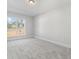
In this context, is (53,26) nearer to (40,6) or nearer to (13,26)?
(40,6)

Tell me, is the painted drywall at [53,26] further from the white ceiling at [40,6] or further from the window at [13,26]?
the window at [13,26]

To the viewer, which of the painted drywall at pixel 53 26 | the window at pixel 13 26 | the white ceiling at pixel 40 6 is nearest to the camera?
the window at pixel 13 26

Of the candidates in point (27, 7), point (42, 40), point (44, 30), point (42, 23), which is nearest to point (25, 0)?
point (27, 7)

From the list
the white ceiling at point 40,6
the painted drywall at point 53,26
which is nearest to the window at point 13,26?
the white ceiling at point 40,6

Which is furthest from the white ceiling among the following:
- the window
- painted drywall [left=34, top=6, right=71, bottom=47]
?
the window

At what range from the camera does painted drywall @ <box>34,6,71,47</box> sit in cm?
239

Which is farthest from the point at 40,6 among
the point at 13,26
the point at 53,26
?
the point at 13,26

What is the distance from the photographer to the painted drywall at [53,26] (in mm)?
2393

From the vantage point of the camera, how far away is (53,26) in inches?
102

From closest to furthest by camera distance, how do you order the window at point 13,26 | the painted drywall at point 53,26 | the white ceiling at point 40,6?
1. the window at point 13,26
2. the white ceiling at point 40,6
3. the painted drywall at point 53,26

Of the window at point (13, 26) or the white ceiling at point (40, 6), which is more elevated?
the white ceiling at point (40, 6)

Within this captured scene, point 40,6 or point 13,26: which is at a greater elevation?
point 40,6

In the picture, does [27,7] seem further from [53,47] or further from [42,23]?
[53,47]

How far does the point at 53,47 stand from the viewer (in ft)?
7.56
